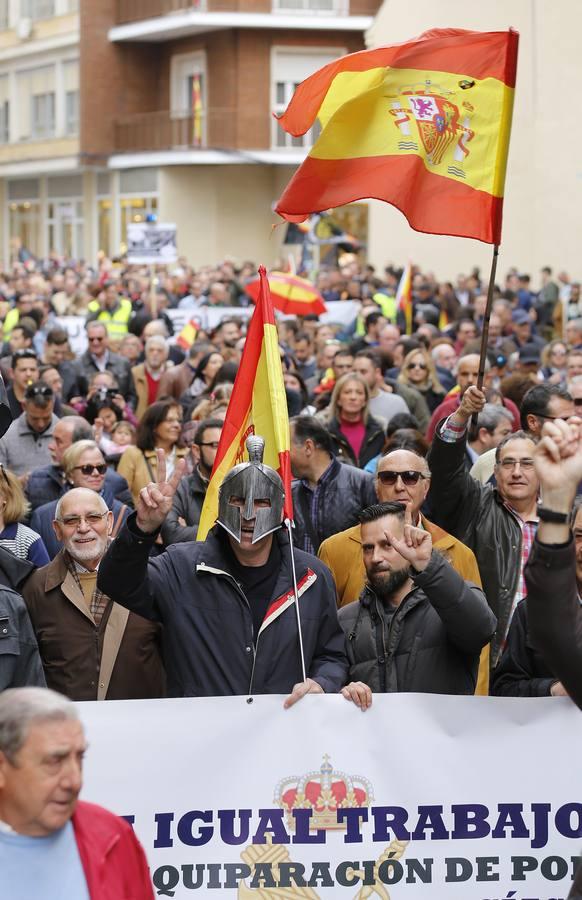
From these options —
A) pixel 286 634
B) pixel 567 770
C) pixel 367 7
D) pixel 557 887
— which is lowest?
pixel 557 887

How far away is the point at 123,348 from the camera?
51.9ft

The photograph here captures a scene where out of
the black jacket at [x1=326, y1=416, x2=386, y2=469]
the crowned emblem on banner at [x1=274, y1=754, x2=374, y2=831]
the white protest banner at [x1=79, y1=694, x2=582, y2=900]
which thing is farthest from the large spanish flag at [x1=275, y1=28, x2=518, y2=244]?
the black jacket at [x1=326, y1=416, x2=386, y2=469]

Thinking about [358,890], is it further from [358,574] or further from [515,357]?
[515,357]

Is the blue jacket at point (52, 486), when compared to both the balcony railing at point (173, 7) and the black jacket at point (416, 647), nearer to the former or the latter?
the black jacket at point (416, 647)

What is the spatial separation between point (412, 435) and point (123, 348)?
7.53 meters

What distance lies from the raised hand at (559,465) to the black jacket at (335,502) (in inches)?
171

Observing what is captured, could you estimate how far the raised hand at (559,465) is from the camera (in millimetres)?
3625

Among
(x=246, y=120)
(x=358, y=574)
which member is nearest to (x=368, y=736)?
(x=358, y=574)

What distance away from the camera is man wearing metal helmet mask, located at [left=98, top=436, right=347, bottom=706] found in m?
5.37

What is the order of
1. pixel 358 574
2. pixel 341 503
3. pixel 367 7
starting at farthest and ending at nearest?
pixel 367 7 < pixel 341 503 < pixel 358 574

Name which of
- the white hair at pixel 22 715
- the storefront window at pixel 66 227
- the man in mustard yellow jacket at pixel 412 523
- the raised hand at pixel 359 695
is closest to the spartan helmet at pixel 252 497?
the raised hand at pixel 359 695

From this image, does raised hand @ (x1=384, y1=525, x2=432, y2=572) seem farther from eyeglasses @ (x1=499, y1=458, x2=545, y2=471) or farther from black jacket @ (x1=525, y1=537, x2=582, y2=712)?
eyeglasses @ (x1=499, y1=458, x2=545, y2=471)

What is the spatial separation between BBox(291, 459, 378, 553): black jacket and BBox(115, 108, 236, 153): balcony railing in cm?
3638

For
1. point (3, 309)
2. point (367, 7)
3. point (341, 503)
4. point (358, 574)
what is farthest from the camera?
point (367, 7)
